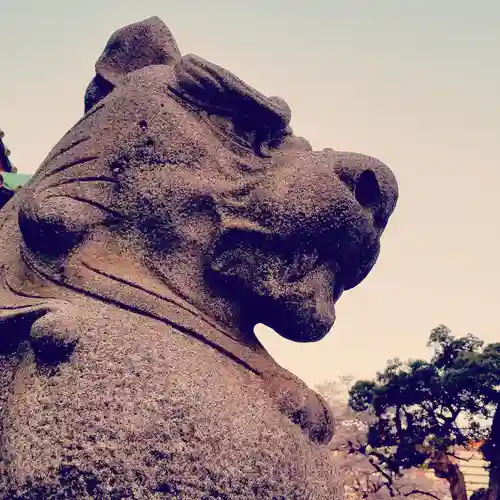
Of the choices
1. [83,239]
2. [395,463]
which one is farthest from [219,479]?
[395,463]

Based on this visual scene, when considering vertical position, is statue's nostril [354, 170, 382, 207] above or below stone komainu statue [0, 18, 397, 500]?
above

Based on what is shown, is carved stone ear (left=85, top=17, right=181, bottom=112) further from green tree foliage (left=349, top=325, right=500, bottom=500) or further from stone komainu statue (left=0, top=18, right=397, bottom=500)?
green tree foliage (left=349, top=325, right=500, bottom=500)

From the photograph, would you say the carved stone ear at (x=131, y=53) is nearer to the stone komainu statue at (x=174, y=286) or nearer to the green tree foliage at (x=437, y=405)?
the stone komainu statue at (x=174, y=286)

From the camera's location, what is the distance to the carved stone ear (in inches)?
139

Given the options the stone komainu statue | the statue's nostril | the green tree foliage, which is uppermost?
the statue's nostril

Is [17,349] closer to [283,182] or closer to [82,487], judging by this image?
[82,487]

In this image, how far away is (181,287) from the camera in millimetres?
2844

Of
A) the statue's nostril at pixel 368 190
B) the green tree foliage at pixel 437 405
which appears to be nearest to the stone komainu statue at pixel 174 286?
the statue's nostril at pixel 368 190

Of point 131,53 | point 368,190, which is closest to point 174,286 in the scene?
point 368,190

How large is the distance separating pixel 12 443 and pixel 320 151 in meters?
1.81

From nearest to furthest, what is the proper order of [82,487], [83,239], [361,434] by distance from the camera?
[82,487] < [83,239] < [361,434]

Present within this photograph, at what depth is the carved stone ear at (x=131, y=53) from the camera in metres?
3.53

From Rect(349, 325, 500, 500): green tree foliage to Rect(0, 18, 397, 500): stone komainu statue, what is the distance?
1175 centimetres

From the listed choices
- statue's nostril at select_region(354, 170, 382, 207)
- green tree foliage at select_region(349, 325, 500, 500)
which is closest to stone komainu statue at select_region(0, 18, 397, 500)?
statue's nostril at select_region(354, 170, 382, 207)
